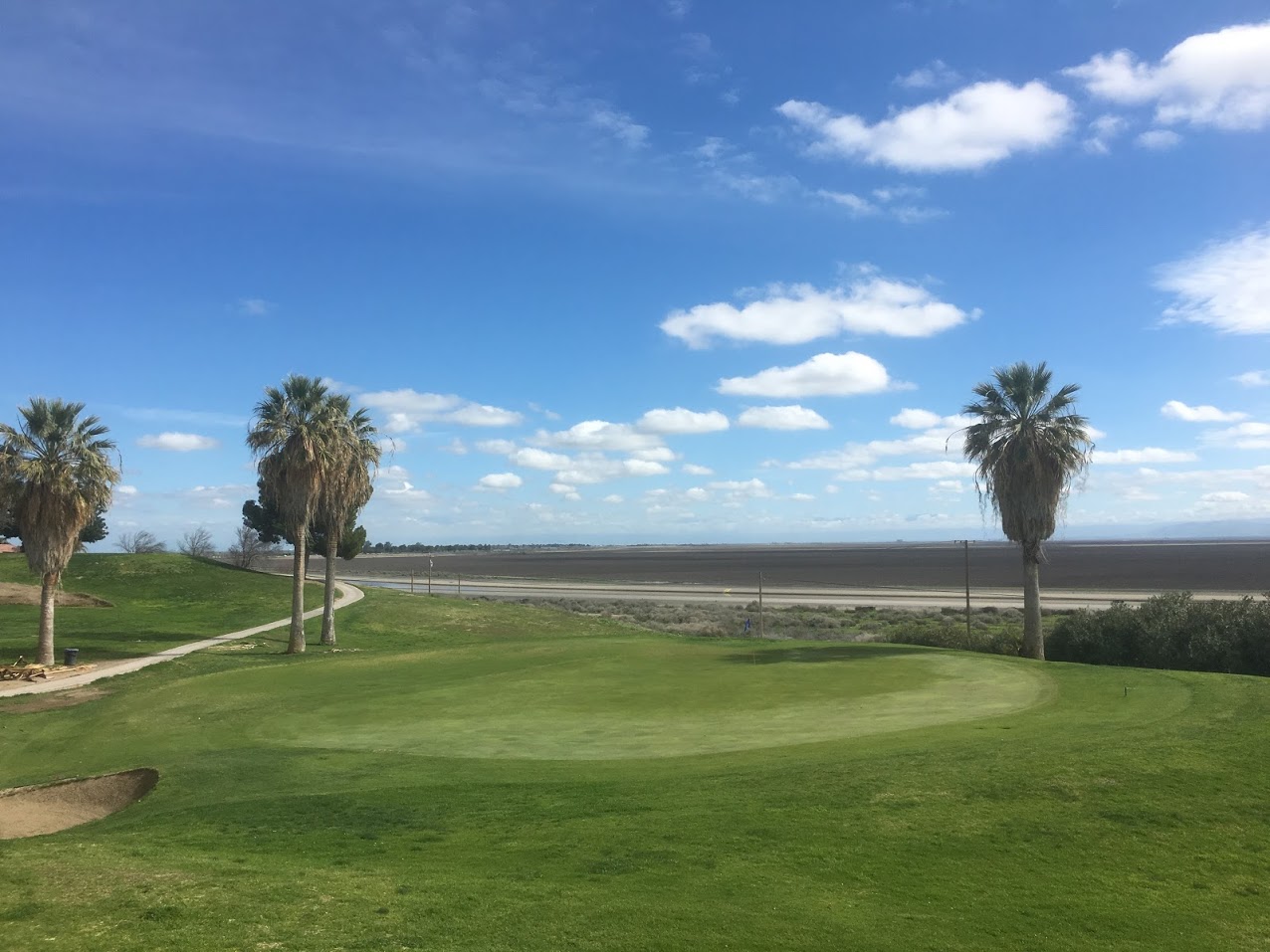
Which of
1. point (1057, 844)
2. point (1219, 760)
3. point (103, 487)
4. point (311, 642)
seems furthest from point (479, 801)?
point (311, 642)

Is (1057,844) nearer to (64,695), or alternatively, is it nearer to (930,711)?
(930,711)

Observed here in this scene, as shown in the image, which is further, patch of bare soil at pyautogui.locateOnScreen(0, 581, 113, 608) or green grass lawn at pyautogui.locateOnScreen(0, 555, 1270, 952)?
patch of bare soil at pyautogui.locateOnScreen(0, 581, 113, 608)

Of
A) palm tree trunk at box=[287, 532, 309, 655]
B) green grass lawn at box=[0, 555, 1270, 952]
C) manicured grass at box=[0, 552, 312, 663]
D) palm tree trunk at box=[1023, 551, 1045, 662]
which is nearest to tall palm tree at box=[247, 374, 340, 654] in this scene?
palm tree trunk at box=[287, 532, 309, 655]

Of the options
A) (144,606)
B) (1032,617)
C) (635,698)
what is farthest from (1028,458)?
(144,606)

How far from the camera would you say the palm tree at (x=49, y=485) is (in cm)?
3334

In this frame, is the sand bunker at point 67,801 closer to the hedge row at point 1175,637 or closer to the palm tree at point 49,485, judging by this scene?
the palm tree at point 49,485

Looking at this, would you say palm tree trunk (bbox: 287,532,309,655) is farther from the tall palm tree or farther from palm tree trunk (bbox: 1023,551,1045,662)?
palm tree trunk (bbox: 1023,551,1045,662)

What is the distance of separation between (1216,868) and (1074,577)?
12495 centimetres

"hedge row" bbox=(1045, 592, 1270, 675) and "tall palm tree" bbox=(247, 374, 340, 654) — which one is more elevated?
"tall palm tree" bbox=(247, 374, 340, 654)

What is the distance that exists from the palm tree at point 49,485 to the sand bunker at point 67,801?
2062 cm

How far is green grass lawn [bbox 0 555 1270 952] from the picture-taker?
808 cm

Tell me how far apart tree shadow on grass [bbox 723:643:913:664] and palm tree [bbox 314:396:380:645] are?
63.1 feet

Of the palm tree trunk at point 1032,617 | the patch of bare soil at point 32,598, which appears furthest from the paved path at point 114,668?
the palm tree trunk at point 1032,617

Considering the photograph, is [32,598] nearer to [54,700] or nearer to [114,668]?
[114,668]
